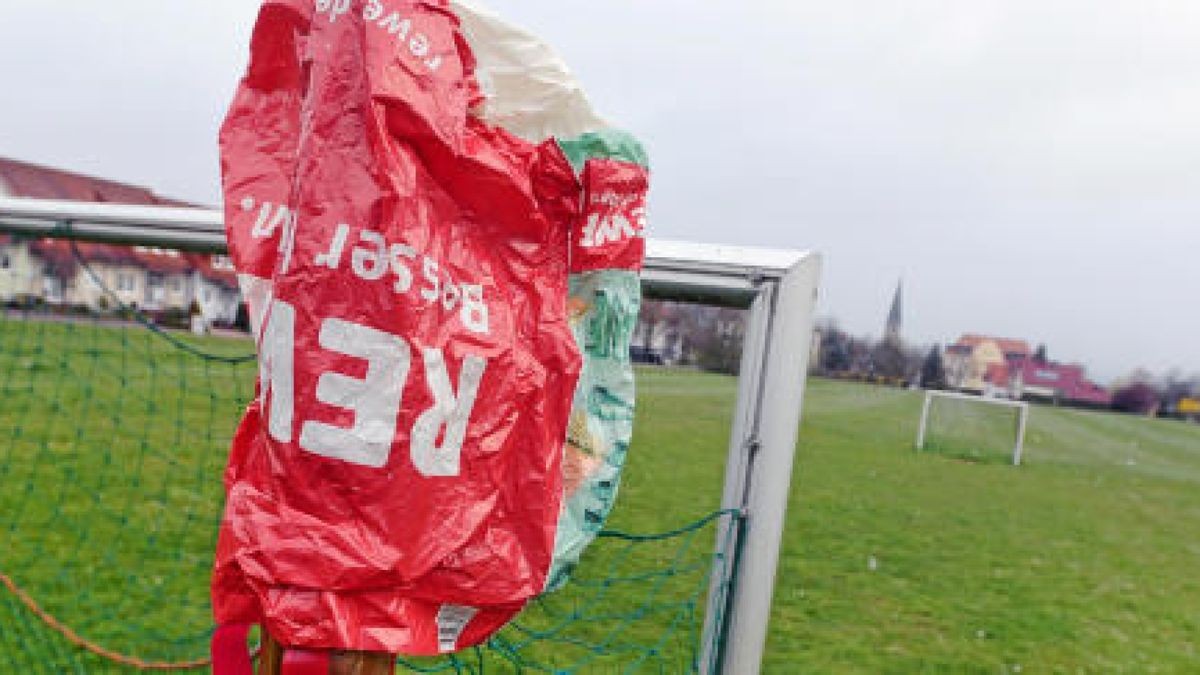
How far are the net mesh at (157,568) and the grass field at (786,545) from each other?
0.05ft

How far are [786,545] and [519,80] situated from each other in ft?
16.1

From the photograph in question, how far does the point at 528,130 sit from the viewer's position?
2.93 ft

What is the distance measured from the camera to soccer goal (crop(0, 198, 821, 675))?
130 cm

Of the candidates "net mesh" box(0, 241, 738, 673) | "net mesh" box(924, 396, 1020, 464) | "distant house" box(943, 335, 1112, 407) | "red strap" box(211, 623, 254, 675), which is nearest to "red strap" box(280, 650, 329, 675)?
"red strap" box(211, 623, 254, 675)

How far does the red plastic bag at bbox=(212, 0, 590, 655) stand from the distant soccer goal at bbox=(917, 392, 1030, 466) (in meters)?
13.7

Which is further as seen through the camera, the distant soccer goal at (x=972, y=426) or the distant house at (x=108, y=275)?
the distant soccer goal at (x=972, y=426)

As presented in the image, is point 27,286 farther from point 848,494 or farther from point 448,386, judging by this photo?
point 848,494

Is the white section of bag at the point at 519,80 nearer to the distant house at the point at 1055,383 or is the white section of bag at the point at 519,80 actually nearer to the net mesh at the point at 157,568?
the net mesh at the point at 157,568

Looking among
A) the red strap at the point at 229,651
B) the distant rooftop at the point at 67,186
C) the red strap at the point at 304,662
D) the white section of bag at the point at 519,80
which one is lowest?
the red strap at the point at 229,651

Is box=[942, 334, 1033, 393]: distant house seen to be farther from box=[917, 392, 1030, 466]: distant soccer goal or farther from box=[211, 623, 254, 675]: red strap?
box=[211, 623, 254, 675]: red strap

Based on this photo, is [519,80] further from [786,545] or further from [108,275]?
[786,545]

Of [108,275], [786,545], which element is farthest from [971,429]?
[108,275]

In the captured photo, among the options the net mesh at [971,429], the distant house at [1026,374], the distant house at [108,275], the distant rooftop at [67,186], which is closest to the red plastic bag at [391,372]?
the distant house at [108,275]

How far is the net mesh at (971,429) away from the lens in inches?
537
